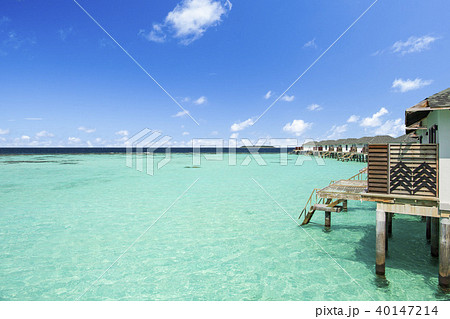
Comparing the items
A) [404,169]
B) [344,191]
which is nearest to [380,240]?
[404,169]

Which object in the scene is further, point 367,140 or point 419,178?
point 367,140

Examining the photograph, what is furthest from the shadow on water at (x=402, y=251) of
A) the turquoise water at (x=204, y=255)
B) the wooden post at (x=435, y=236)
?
the wooden post at (x=435, y=236)

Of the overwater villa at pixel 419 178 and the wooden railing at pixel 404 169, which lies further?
the wooden railing at pixel 404 169

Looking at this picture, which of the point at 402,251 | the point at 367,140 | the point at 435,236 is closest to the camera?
the point at 435,236

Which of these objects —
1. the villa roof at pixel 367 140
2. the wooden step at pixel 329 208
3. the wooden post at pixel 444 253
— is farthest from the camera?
the villa roof at pixel 367 140

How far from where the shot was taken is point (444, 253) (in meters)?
7.39

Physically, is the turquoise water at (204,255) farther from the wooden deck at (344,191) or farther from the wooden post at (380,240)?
the wooden deck at (344,191)

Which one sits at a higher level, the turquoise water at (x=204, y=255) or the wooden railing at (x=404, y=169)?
the wooden railing at (x=404, y=169)

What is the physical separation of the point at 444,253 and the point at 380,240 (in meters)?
1.54

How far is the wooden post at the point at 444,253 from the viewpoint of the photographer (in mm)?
7230

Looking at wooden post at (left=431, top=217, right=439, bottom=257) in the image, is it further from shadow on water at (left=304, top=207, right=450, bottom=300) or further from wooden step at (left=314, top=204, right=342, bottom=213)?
wooden step at (left=314, top=204, right=342, bottom=213)

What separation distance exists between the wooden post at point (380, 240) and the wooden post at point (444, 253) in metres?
1.37

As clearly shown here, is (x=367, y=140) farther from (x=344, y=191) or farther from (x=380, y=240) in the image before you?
(x=380, y=240)
